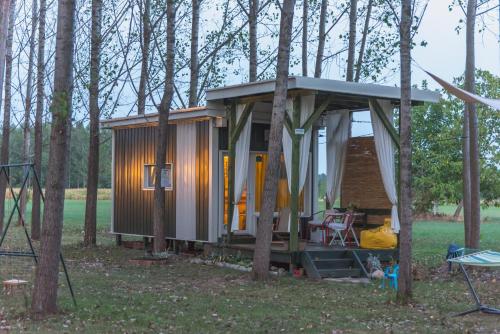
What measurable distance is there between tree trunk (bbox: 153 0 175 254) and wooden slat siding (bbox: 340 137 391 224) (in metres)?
3.59

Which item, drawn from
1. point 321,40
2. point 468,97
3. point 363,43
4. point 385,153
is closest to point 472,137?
point 385,153

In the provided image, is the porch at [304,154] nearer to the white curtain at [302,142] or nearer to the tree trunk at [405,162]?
the white curtain at [302,142]

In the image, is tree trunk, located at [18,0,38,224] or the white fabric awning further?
tree trunk, located at [18,0,38,224]

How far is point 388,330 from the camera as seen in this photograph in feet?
22.3

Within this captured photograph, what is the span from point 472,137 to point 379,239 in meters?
2.37

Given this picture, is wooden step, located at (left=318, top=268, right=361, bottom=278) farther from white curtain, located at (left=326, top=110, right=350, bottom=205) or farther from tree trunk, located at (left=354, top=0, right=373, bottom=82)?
tree trunk, located at (left=354, top=0, right=373, bottom=82)

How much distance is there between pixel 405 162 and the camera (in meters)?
8.28

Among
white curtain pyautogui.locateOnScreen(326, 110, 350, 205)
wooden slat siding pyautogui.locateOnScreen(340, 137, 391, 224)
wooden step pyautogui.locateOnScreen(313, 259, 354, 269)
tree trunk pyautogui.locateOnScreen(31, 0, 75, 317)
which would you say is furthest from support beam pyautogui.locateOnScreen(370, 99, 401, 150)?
tree trunk pyautogui.locateOnScreen(31, 0, 75, 317)

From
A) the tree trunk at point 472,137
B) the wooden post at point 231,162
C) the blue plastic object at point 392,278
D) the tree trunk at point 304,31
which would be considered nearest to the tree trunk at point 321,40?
the tree trunk at point 304,31

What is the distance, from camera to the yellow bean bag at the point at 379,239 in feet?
39.4

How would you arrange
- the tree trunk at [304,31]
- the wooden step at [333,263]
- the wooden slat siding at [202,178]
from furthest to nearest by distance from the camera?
the tree trunk at [304,31], the wooden slat siding at [202,178], the wooden step at [333,263]

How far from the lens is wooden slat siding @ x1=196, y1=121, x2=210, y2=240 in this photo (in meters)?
13.3

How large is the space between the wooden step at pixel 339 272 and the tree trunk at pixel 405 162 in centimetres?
277

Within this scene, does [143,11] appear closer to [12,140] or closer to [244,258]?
[244,258]
